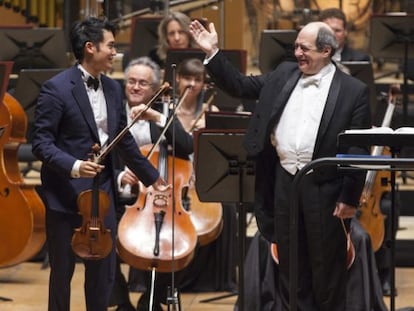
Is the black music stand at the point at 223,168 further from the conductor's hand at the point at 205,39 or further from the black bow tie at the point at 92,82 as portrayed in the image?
the black bow tie at the point at 92,82

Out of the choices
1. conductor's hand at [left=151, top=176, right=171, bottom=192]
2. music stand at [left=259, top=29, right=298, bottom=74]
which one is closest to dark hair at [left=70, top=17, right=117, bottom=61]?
conductor's hand at [left=151, top=176, right=171, bottom=192]

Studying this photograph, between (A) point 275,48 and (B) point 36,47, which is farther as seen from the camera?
(B) point 36,47

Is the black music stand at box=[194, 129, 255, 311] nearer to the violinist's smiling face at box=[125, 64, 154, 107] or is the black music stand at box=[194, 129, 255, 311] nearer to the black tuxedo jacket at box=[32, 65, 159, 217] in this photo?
the black tuxedo jacket at box=[32, 65, 159, 217]

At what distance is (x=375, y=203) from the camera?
264 inches

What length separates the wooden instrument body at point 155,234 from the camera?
575 centimetres

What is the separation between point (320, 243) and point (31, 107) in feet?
8.79

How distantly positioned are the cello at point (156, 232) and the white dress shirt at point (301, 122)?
1.97ft

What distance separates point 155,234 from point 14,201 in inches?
35.9

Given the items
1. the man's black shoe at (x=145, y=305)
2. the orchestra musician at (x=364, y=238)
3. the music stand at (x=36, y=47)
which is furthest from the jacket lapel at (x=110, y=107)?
the music stand at (x=36, y=47)

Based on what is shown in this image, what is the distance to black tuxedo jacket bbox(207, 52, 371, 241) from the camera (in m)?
5.39

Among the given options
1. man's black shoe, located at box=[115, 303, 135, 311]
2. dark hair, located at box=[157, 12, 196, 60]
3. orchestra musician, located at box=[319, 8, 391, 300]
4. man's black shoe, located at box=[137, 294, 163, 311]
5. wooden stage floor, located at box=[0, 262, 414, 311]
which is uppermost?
dark hair, located at box=[157, 12, 196, 60]

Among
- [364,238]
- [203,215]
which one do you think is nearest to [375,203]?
[364,238]

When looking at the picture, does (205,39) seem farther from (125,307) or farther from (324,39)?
(125,307)

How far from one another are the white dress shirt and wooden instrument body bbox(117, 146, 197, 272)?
2.27 feet
